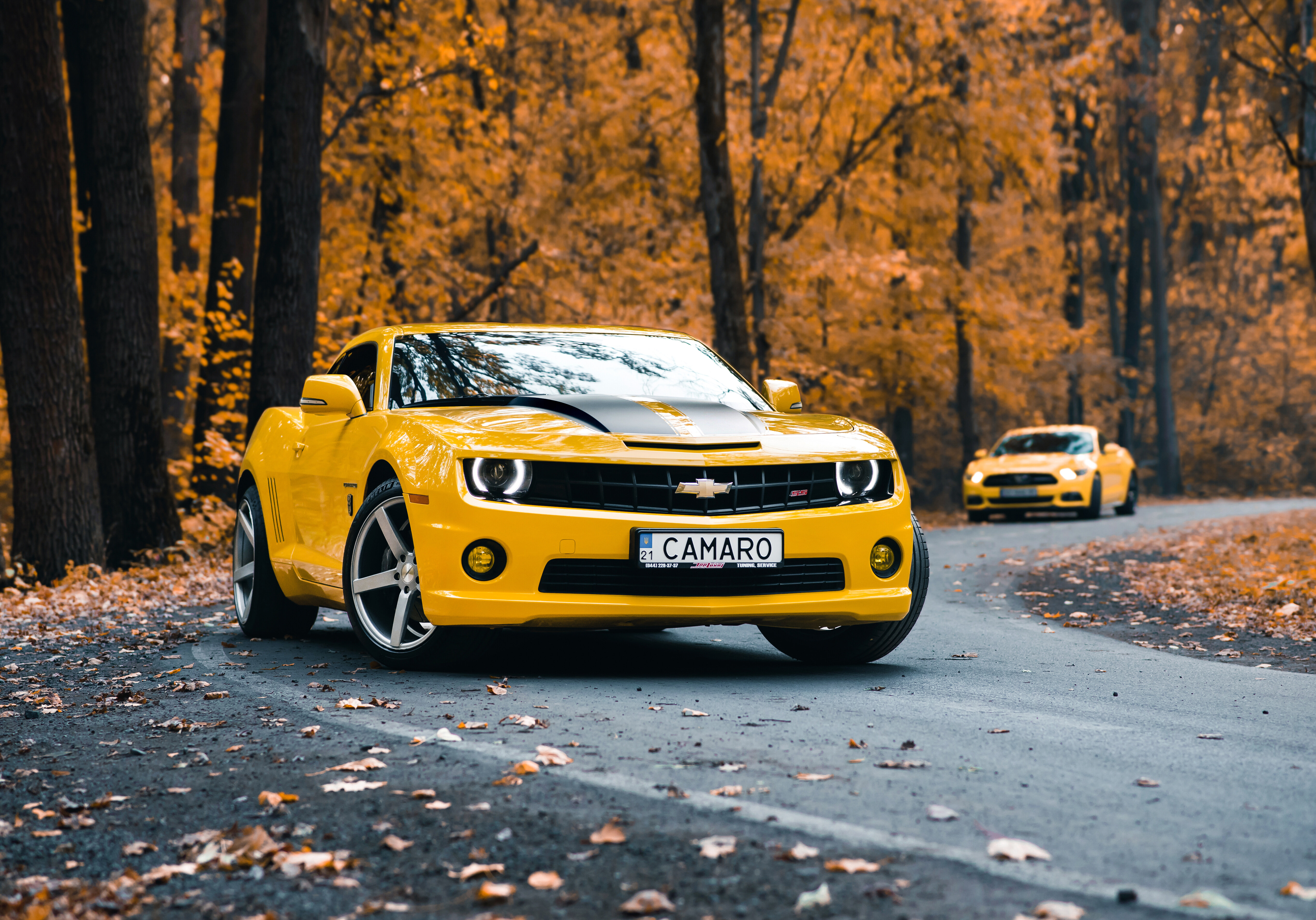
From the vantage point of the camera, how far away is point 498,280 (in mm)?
23344

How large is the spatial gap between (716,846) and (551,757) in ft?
3.65

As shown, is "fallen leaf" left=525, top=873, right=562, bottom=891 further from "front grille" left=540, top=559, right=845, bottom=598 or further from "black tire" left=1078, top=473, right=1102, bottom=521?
"black tire" left=1078, top=473, right=1102, bottom=521

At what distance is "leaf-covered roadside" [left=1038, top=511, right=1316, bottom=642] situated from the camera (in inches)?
356

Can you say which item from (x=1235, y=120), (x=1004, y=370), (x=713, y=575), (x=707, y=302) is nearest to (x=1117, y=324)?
(x=1004, y=370)

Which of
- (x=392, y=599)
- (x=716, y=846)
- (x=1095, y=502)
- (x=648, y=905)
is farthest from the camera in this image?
(x=1095, y=502)

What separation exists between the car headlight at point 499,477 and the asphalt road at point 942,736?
85 centimetres

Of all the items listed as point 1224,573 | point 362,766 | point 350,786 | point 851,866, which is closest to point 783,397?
point 362,766

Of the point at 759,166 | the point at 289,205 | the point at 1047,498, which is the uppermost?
the point at 759,166

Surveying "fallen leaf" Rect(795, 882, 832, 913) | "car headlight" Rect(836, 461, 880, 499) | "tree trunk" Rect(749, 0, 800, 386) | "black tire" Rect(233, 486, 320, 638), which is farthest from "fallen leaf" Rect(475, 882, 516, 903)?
"tree trunk" Rect(749, 0, 800, 386)

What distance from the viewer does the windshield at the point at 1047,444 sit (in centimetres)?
2331

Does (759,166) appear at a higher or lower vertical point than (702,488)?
higher

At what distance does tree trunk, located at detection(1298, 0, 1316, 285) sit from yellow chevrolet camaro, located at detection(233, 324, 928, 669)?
1144 centimetres

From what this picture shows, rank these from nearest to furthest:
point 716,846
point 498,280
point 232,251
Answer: point 716,846 → point 232,251 → point 498,280

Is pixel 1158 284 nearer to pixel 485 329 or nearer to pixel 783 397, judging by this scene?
pixel 783 397
